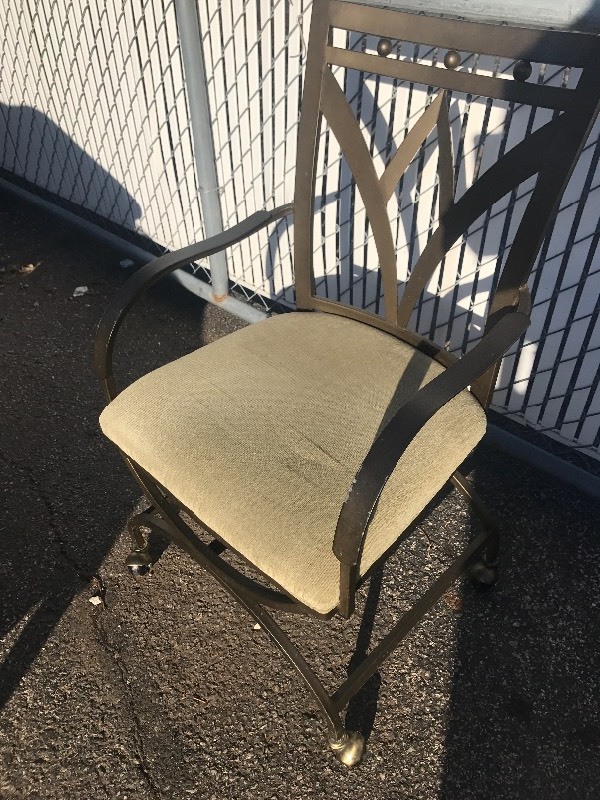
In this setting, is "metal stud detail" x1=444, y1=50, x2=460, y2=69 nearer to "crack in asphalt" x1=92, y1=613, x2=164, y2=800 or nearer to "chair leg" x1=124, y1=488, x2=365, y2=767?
"chair leg" x1=124, y1=488, x2=365, y2=767

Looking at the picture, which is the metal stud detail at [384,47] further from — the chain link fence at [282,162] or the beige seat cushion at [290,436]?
the beige seat cushion at [290,436]

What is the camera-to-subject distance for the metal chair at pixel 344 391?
111 centimetres

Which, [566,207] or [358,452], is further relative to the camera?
[566,207]

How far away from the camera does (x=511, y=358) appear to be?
1.97 m

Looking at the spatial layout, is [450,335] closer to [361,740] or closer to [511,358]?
[511,358]

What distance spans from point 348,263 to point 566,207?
2.53ft

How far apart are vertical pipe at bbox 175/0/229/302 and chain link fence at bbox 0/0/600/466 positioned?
9cm

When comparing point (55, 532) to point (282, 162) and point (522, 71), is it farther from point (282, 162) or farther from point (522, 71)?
point (522, 71)

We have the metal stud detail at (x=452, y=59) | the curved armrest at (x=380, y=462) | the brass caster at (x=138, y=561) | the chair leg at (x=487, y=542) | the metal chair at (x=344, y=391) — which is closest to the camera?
the curved armrest at (x=380, y=462)

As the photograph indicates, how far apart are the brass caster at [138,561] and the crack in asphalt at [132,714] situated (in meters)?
0.15

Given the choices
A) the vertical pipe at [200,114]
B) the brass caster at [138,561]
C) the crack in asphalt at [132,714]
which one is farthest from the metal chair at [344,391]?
the vertical pipe at [200,114]

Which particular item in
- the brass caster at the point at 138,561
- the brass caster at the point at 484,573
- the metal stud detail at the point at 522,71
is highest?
the metal stud detail at the point at 522,71

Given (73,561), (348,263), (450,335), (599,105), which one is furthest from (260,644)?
(599,105)

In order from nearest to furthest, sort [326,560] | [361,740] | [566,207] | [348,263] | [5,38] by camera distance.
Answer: [326,560], [361,740], [566,207], [348,263], [5,38]
